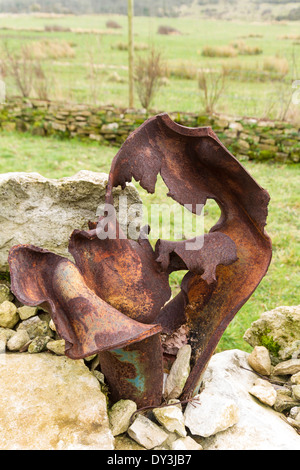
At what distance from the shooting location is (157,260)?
1.75 m

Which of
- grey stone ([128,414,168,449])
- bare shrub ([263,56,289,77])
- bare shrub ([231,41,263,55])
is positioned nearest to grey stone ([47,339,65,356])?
grey stone ([128,414,168,449])

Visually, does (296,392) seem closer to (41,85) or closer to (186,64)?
(41,85)

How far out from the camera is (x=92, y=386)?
1.86 metres

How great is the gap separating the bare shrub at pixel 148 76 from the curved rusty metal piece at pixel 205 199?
6459 millimetres

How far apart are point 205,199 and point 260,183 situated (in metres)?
4.20

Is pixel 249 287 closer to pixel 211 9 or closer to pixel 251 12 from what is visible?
pixel 251 12

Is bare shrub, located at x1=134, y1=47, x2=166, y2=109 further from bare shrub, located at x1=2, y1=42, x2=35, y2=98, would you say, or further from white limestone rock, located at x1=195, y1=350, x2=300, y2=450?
white limestone rock, located at x1=195, y1=350, x2=300, y2=450

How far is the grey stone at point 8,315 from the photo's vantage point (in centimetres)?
237

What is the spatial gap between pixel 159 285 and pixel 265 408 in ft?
2.84

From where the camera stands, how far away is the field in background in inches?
330

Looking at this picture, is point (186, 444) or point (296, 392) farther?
point (296, 392)

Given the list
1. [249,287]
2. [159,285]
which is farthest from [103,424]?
[249,287]

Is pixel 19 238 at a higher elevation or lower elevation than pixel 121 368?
higher

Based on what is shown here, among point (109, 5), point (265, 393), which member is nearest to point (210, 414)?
point (265, 393)
